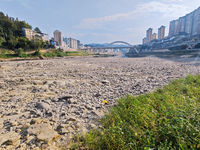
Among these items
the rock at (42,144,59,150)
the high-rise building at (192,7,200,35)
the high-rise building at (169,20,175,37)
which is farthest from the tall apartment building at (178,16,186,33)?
the rock at (42,144,59,150)

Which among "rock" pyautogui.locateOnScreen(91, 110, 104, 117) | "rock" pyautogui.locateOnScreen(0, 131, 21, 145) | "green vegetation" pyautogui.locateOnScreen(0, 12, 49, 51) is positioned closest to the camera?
"rock" pyautogui.locateOnScreen(0, 131, 21, 145)

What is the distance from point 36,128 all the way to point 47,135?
448 mm

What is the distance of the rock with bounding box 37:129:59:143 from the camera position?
2.31 metres

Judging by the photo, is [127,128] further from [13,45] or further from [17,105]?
[13,45]

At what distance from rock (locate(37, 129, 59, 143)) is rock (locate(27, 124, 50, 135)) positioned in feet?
0.41

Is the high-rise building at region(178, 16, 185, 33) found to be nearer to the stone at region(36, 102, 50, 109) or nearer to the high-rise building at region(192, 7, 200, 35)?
the high-rise building at region(192, 7, 200, 35)

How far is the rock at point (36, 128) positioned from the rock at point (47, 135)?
4.9 inches

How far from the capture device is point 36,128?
2652 millimetres

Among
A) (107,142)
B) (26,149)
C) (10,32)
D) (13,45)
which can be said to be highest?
(10,32)

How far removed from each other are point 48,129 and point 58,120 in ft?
1.46

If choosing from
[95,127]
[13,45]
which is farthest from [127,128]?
[13,45]

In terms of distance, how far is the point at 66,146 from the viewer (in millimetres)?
2191

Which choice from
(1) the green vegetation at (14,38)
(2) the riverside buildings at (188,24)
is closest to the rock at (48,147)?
(1) the green vegetation at (14,38)

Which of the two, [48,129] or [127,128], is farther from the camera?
[48,129]
